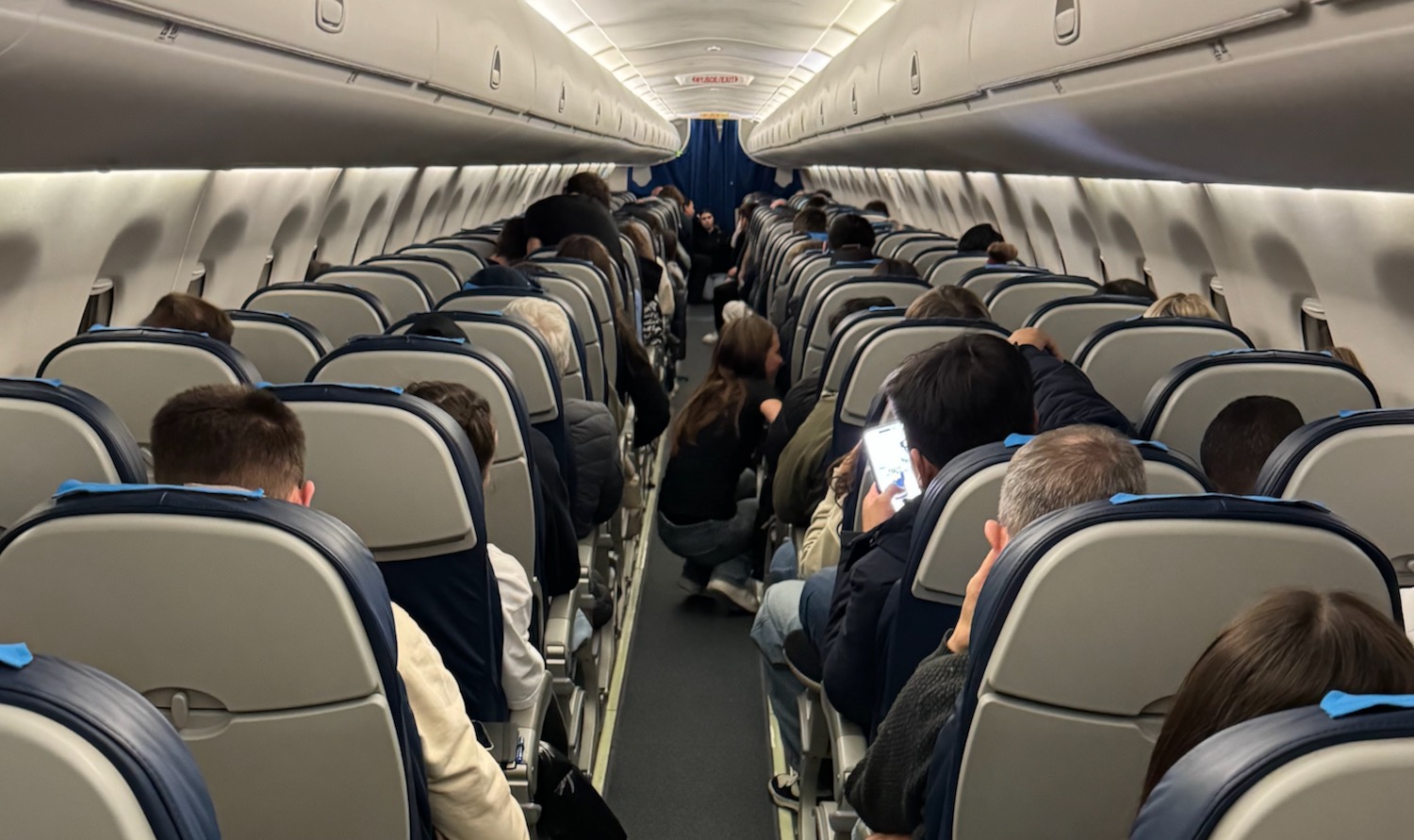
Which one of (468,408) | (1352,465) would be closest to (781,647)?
(468,408)

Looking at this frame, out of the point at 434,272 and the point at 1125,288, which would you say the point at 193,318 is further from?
the point at 1125,288

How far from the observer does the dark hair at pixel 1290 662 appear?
53.1 inches

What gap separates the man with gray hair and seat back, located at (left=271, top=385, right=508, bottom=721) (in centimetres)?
100

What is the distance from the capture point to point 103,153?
4461 millimetres

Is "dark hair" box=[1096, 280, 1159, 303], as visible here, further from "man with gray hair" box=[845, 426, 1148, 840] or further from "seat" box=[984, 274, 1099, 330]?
"man with gray hair" box=[845, 426, 1148, 840]

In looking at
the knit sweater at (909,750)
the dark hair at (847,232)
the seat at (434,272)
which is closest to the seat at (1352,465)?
the knit sweater at (909,750)

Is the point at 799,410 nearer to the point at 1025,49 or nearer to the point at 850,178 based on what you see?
the point at 1025,49

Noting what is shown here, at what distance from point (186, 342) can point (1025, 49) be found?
325 cm

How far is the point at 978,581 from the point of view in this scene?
2.22m

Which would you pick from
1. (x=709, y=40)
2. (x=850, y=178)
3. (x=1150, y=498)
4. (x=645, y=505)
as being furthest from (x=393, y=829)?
(x=850, y=178)

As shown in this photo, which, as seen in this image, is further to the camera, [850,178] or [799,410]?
[850,178]

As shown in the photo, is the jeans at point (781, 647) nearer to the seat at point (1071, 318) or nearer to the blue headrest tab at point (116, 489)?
the seat at point (1071, 318)

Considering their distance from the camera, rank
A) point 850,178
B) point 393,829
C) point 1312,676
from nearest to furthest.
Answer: point 1312,676, point 393,829, point 850,178

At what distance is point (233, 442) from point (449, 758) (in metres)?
0.68
